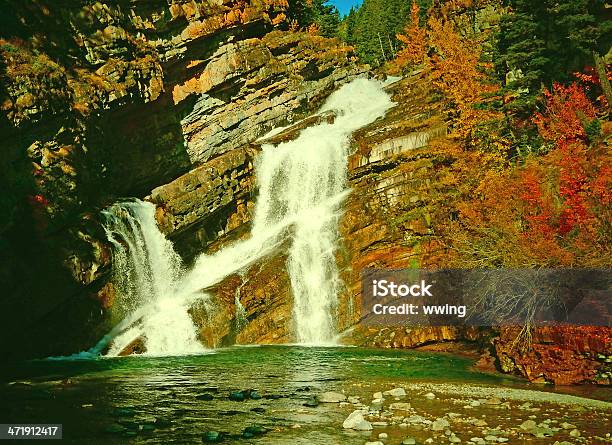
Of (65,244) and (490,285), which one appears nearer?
(490,285)

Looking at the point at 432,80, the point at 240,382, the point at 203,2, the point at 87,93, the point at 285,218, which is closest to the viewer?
the point at 240,382

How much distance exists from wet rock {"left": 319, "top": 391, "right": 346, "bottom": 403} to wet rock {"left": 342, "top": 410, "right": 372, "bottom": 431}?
8.64 feet

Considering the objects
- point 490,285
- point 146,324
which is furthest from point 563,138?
point 146,324

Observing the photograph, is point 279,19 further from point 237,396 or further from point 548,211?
point 237,396

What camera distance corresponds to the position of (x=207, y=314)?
3216 cm

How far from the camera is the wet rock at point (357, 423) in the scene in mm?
14695

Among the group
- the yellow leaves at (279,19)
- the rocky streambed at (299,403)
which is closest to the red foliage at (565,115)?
the rocky streambed at (299,403)

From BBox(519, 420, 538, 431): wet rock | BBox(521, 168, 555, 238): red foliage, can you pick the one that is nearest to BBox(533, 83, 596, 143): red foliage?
BBox(521, 168, 555, 238): red foliage

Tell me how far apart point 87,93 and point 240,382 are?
19.9 m

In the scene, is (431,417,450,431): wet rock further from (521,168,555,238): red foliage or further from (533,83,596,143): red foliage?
(533,83,596,143): red foliage

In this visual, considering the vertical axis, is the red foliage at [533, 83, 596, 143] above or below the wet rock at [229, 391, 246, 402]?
above

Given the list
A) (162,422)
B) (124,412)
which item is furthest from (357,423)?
(124,412)

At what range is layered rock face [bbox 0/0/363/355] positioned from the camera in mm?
29016

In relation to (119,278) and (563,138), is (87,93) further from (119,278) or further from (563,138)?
(563,138)
